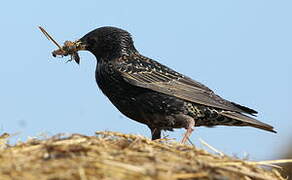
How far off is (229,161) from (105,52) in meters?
4.17

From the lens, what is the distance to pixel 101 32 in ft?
32.7

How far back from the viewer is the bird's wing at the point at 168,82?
9.27 metres

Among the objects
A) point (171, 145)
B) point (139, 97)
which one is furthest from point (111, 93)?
Result: point (171, 145)

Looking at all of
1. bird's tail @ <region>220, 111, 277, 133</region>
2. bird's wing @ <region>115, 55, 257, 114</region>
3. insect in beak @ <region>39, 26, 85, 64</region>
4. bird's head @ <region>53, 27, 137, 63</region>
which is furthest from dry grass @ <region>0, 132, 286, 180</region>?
insect in beak @ <region>39, 26, 85, 64</region>

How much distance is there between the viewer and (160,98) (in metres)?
9.23

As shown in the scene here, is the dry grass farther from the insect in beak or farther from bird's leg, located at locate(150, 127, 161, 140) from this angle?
the insect in beak

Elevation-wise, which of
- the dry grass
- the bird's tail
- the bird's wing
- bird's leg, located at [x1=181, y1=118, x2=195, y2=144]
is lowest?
the dry grass

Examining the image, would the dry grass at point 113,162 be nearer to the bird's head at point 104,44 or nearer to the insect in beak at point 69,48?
the bird's head at point 104,44

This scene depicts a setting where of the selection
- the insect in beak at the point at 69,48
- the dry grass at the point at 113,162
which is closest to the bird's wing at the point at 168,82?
the insect in beak at the point at 69,48

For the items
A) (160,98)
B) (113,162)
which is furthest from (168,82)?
(113,162)

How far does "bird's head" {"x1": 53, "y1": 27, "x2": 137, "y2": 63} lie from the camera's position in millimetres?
9828

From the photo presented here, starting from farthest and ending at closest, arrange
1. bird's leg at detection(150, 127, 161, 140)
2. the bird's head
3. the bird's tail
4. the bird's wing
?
the bird's head → bird's leg at detection(150, 127, 161, 140) → the bird's wing → the bird's tail

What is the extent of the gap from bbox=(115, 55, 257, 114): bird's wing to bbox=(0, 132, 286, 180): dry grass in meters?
2.76

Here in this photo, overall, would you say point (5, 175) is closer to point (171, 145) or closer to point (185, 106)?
point (171, 145)
